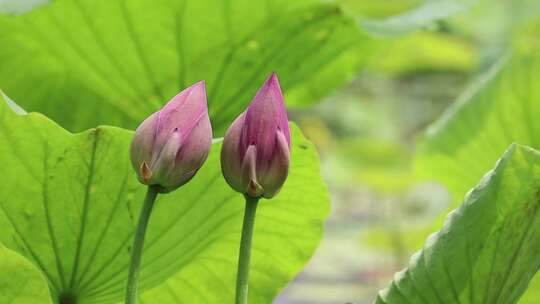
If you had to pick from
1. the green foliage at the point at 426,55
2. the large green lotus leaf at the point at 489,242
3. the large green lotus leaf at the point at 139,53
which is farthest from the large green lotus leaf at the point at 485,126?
the green foliage at the point at 426,55

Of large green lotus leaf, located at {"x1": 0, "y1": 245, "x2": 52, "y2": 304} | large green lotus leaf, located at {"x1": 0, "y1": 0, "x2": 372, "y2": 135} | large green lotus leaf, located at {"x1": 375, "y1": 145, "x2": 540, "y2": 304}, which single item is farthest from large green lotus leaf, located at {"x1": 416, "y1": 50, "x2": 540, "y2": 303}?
large green lotus leaf, located at {"x1": 0, "y1": 245, "x2": 52, "y2": 304}

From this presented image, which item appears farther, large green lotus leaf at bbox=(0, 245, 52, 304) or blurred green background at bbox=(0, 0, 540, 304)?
blurred green background at bbox=(0, 0, 540, 304)

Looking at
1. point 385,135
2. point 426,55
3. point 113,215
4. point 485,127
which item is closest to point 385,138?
point 385,135

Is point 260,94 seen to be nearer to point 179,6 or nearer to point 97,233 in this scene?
point 97,233

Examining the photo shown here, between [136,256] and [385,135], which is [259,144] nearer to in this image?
[136,256]

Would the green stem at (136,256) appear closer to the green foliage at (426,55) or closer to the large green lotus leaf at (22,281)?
the large green lotus leaf at (22,281)

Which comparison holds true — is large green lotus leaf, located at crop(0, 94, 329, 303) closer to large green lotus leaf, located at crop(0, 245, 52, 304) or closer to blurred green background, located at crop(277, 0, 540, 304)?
large green lotus leaf, located at crop(0, 245, 52, 304)

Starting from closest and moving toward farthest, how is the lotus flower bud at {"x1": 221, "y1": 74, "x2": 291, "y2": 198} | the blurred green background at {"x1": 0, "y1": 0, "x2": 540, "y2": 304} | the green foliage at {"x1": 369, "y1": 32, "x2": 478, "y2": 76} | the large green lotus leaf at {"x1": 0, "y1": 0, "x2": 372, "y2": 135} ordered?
1. the lotus flower bud at {"x1": 221, "y1": 74, "x2": 291, "y2": 198}
2. the large green lotus leaf at {"x1": 0, "y1": 0, "x2": 372, "y2": 135}
3. the blurred green background at {"x1": 0, "y1": 0, "x2": 540, "y2": 304}
4. the green foliage at {"x1": 369, "y1": 32, "x2": 478, "y2": 76}
